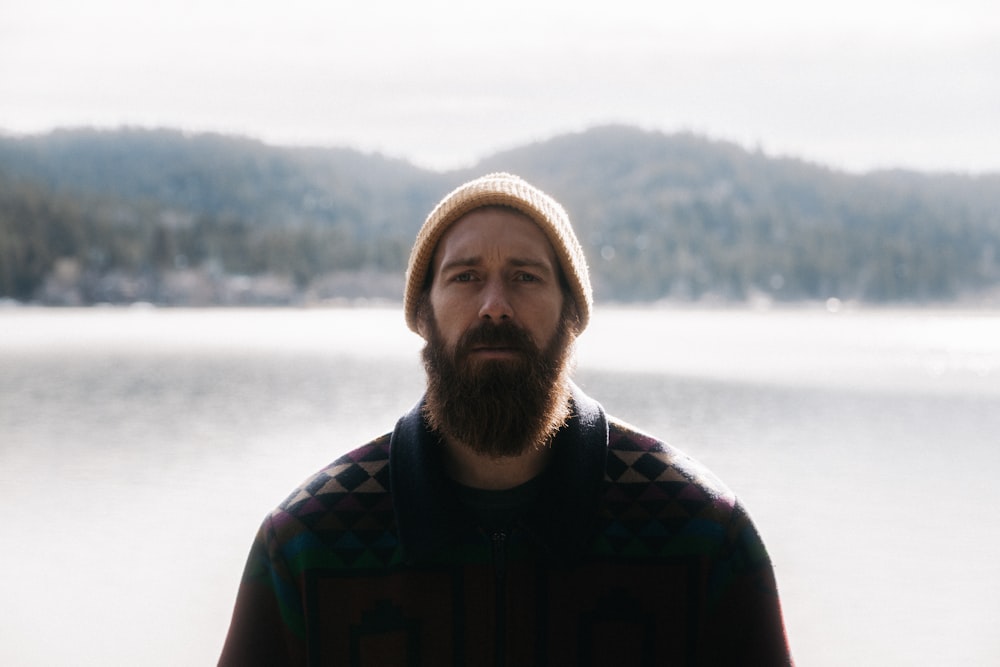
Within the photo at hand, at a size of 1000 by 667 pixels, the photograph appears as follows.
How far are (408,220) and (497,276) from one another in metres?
154

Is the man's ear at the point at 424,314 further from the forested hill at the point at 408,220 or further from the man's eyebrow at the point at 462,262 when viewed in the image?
the forested hill at the point at 408,220

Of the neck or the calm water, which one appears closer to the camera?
the neck

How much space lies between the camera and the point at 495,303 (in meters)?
1.85

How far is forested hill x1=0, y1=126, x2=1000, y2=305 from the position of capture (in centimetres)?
10056

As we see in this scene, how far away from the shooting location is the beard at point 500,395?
1.89 meters

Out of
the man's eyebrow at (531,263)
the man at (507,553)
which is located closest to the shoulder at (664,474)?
the man at (507,553)

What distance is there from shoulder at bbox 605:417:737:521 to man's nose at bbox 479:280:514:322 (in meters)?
0.33

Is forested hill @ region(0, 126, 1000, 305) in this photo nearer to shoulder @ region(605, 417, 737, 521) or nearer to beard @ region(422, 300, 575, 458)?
beard @ region(422, 300, 575, 458)

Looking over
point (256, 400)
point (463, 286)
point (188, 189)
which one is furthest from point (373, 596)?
point (188, 189)

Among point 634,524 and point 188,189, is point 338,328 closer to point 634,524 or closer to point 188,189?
point 634,524

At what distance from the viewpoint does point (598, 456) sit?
73.7 inches

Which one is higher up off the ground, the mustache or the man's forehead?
the man's forehead

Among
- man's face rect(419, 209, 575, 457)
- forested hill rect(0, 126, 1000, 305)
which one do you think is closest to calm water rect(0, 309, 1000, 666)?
man's face rect(419, 209, 575, 457)

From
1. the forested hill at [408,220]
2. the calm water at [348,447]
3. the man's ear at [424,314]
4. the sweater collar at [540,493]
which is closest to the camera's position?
the sweater collar at [540,493]
